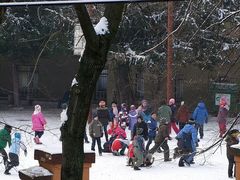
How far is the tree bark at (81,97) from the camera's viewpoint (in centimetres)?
687

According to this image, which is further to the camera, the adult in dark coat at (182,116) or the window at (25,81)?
the window at (25,81)

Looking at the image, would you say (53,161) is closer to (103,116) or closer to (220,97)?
(103,116)

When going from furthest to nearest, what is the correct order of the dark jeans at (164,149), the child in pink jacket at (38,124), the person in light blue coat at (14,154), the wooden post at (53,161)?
the child in pink jacket at (38,124), the dark jeans at (164,149), the person in light blue coat at (14,154), the wooden post at (53,161)

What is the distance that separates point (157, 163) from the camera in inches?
645

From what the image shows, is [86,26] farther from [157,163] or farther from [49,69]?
[49,69]

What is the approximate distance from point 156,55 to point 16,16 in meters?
7.17

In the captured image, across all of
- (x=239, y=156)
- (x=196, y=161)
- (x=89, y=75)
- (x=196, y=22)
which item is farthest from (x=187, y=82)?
(x=89, y=75)

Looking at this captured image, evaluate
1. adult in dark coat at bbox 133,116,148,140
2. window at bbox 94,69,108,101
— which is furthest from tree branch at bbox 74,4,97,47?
window at bbox 94,69,108,101

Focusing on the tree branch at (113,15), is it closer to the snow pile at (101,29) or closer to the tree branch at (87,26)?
the snow pile at (101,29)

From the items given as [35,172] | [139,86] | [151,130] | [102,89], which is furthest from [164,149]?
[102,89]

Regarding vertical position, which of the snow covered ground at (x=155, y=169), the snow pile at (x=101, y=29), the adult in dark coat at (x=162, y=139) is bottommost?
the snow covered ground at (x=155, y=169)

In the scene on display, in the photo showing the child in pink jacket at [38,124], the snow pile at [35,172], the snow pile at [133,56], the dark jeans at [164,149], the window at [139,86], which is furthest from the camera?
the window at [139,86]

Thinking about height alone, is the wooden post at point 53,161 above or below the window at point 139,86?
below

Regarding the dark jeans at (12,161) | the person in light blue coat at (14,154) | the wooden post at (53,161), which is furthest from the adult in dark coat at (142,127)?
the wooden post at (53,161)
